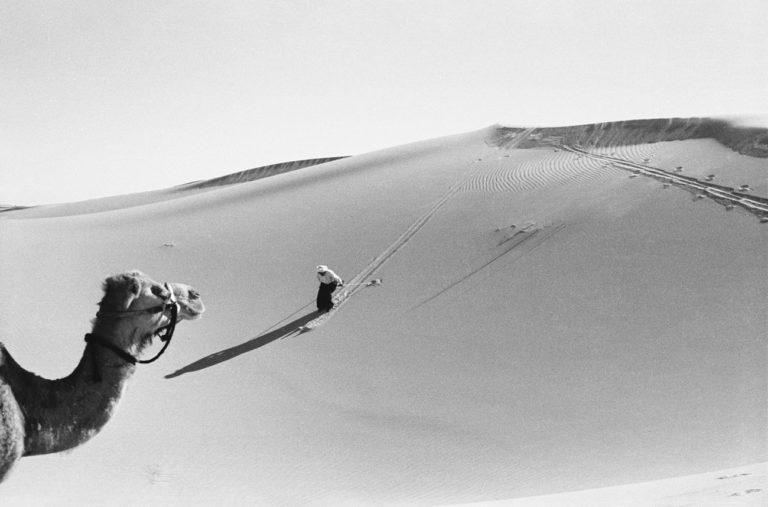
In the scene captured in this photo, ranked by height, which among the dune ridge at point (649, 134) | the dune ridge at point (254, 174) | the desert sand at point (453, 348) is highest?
the dune ridge at point (254, 174)

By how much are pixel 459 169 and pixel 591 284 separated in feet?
40.3

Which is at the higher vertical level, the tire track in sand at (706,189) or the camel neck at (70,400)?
the tire track in sand at (706,189)

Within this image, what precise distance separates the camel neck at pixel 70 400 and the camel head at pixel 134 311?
0.38ft

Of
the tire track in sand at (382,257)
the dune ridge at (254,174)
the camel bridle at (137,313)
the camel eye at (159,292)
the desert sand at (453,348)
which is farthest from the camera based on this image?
the dune ridge at (254,174)

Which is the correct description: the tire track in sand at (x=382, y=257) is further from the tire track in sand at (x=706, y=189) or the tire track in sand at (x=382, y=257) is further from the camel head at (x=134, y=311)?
the camel head at (x=134, y=311)

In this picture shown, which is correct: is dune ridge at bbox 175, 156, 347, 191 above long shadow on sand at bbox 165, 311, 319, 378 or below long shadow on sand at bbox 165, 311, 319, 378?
above

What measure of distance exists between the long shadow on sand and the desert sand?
56 mm

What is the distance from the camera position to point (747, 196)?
50.6 feet

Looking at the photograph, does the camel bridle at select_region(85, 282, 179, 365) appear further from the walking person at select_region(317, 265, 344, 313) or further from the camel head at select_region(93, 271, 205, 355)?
the walking person at select_region(317, 265, 344, 313)

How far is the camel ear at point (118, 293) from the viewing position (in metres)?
4.27

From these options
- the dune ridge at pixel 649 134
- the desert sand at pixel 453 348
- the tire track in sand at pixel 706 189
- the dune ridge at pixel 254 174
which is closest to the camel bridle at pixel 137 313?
the desert sand at pixel 453 348

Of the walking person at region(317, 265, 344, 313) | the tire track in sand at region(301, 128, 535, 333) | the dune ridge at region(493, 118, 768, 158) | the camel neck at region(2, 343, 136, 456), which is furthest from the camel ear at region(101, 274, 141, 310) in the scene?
the dune ridge at region(493, 118, 768, 158)

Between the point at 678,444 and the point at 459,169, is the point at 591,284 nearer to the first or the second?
the point at 678,444

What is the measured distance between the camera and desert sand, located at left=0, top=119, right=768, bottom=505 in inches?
308
